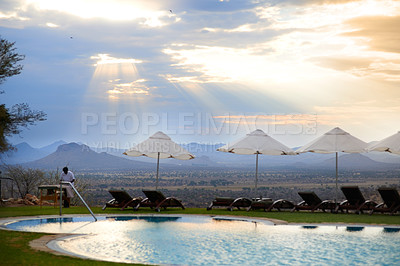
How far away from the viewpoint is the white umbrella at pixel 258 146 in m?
18.0

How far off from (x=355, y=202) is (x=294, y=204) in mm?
1912

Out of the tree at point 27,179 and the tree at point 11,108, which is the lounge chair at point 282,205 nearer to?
the tree at point 11,108

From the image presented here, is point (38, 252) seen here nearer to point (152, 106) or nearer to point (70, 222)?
point (70, 222)

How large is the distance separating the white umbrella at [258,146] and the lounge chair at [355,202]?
2.54 meters

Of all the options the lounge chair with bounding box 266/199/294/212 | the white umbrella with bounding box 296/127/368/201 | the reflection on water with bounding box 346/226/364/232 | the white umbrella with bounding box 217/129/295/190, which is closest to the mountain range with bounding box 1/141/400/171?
the white umbrella with bounding box 217/129/295/190

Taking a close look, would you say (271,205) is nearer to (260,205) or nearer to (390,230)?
(260,205)

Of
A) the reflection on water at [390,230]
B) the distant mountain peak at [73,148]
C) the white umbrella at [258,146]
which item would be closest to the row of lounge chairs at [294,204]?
the white umbrella at [258,146]

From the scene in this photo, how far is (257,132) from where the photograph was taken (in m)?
18.5

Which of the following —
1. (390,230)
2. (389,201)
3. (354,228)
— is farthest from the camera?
(389,201)

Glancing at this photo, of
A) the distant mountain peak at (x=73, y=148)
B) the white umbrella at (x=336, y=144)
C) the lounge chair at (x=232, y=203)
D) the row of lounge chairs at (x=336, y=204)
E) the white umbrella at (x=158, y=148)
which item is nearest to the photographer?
the row of lounge chairs at (x=336, y=204)

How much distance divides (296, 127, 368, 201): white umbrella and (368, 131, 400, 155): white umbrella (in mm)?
411

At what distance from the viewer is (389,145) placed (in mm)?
16984

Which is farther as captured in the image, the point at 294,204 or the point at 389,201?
the point at 294,204

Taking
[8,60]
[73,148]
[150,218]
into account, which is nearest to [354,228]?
[150,218]
